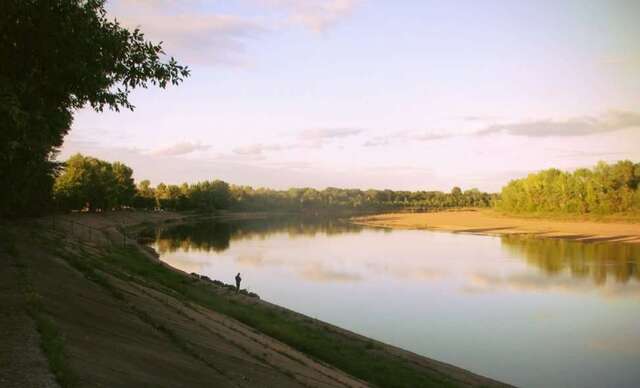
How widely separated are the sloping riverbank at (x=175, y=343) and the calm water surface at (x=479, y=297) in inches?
185

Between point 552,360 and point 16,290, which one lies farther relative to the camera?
point 552,360

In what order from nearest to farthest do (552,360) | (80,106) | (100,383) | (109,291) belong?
(100,383) < (80,106) < (109,291) < (552,360)

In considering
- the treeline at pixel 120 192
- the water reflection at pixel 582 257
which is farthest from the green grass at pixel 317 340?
the treeline at pixel 120 192

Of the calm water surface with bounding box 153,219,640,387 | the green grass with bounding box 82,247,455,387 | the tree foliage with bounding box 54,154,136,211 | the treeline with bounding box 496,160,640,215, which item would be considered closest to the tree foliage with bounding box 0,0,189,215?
the green grass with bounding box 82,247,455,387

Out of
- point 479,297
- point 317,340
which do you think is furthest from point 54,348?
point 479,297

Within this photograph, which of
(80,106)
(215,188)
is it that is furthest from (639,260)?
(215,188)

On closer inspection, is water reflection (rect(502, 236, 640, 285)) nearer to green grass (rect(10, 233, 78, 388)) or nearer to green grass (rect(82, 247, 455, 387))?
green grass (rect(82, 247, 455, 387))

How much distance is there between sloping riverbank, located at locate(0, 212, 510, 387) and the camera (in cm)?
987

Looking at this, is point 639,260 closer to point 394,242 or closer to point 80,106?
point 394,242

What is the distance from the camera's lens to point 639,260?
5591 cm

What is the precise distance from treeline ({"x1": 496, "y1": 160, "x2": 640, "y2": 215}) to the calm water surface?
4906cm

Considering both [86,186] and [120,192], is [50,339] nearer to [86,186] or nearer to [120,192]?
[86,186]

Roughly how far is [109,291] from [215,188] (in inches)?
6498

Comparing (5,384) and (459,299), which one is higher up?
(5,384)
